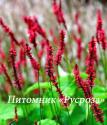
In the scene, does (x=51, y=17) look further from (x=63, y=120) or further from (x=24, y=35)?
(x=63, y=120)

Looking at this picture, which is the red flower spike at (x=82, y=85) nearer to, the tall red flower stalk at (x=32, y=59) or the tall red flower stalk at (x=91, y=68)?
the tall red flower stalk at (x=91, y=68)

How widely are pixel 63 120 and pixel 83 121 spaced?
105 millimetres

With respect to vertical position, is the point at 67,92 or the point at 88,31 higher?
the point at 88,31

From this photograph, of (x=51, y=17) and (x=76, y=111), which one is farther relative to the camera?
(x=51, y=17)

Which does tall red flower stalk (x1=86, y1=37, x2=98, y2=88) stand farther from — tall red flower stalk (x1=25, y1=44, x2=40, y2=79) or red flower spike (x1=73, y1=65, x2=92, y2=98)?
tall red flower stalk (x1=25, y1=44, x2=40, y2=79)

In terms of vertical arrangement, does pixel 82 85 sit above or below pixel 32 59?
below

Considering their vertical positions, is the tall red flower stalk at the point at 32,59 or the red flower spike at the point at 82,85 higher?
the tall red flower stalk at the point at 32,59

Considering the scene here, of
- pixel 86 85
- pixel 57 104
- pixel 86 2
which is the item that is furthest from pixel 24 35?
pixel 86 85

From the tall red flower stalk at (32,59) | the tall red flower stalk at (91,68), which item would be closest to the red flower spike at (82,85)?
the tall red flower stalk at (91,68)

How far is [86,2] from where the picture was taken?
5.35 metres

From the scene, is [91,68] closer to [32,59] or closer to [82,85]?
[82,85]

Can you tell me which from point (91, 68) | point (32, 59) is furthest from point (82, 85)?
point (32, 59)

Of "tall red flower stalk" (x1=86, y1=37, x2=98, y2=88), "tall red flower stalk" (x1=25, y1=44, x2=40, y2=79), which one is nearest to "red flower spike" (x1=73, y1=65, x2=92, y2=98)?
"tall red flower stalk" (x1=86, y1=37, x2=98, y2=88)

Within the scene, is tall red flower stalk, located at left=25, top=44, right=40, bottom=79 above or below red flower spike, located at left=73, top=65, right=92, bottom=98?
above
